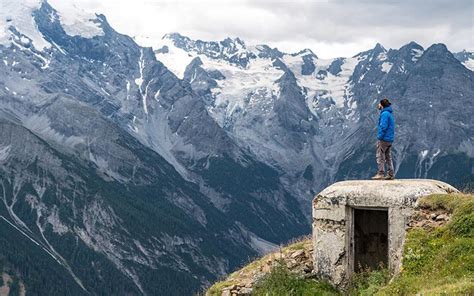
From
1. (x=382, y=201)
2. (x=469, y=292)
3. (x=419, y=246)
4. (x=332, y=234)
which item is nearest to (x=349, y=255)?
(x=332, y=234)

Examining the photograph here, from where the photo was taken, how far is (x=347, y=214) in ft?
82.3

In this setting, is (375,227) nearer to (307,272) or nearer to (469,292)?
(307,272)

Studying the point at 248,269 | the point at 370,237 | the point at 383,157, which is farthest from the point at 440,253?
the point at 248,269

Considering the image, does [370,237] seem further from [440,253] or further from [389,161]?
[440,253]

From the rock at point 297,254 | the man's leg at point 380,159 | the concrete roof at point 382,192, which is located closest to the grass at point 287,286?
the rock at point 297,254

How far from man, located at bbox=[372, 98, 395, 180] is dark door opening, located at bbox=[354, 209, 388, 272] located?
5.48 ft

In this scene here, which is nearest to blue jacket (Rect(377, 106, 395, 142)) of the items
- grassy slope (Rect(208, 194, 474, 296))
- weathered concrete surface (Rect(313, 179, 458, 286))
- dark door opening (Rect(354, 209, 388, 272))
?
weathered concrete surface (Rect(313, 179, 458, 286))

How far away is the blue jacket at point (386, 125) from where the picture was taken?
27047mm

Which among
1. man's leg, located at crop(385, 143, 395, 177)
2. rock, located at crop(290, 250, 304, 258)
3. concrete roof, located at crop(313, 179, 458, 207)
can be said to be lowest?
rock, located at crop(290, 250, 304, 258)

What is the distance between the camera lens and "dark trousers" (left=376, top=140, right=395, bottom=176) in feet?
90.2

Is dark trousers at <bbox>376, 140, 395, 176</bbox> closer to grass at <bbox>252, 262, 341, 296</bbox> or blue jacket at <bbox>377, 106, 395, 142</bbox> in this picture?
blue jacket at <bbox>377, 106, 395, 142</bbox>

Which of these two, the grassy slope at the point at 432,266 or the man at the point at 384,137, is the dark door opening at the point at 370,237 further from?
the grassy slope at the point at 432,266

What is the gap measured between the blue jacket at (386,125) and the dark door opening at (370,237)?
3.25 metres

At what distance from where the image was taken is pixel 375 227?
27.2 metres
